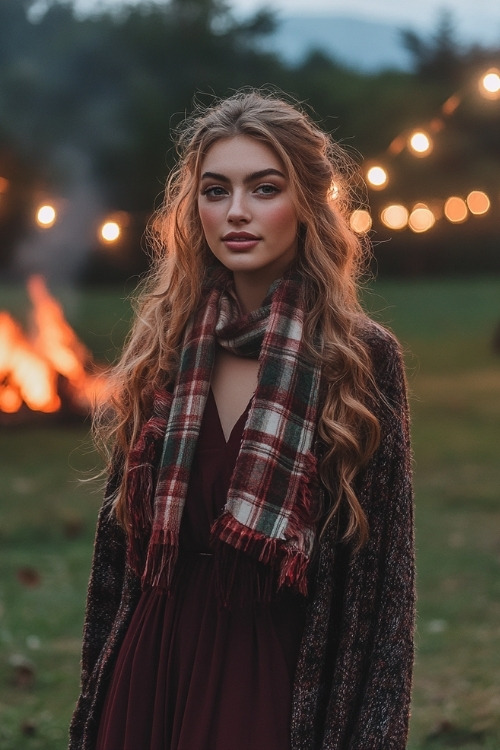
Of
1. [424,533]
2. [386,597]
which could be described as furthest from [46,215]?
[424,533]

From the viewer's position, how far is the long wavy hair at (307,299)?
7.70 ft

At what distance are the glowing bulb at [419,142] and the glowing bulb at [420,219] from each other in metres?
0.45

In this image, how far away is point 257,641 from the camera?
228 cm

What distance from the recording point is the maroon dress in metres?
2.23

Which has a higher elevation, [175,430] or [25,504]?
[25,504]

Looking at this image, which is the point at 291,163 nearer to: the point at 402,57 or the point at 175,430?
the point at 175,430

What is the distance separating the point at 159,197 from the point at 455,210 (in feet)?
21.2

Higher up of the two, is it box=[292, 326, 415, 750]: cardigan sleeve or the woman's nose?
the woman's nose

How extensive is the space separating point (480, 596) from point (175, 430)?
4.32 meters

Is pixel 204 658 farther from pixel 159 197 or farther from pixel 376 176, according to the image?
pixel 159 197

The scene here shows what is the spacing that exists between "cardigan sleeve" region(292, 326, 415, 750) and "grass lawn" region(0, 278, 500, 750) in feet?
1.79

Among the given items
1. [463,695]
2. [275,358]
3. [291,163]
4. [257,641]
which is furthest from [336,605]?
[463,695]

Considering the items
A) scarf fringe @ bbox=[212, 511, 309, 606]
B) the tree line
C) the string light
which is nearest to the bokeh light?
the string light

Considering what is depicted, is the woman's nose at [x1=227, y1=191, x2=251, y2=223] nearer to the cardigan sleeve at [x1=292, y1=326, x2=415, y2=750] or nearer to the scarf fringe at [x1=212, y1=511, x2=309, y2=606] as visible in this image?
the cardigan sleeve at [x1=292, y1=326, x2=415, y2=750]
